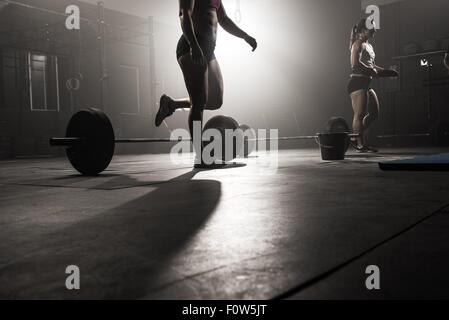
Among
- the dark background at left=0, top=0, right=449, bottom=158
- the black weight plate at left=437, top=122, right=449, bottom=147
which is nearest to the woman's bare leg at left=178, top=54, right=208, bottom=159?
the dark background at left=0, top=0, right=449, bottom=158

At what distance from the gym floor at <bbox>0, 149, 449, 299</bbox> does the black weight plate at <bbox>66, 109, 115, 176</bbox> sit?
1038 mm

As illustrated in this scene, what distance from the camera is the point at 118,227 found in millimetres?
1132

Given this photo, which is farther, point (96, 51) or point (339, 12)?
point (96, 51)

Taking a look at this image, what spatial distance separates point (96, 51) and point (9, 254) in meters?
10.4

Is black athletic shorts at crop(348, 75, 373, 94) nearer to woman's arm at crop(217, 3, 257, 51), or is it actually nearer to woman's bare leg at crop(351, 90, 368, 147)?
woman's bare leg at crop(351, 90, 368, 147)

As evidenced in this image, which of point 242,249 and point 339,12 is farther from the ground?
point 339,12

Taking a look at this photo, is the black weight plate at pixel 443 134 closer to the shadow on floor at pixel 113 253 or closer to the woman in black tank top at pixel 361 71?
the woman in black tank top at pixel 361 71

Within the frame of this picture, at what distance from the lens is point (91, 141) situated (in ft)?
9.10

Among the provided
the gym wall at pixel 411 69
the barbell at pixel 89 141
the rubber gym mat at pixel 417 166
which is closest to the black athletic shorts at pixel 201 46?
the barbell at pixel 89 141

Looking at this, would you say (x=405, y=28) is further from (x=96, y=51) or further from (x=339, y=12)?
(x=96, y=51)

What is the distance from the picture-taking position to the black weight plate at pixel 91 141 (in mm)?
2736

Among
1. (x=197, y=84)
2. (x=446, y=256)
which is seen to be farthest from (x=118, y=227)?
(x=197, y=84)

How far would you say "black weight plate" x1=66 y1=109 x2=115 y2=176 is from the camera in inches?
108

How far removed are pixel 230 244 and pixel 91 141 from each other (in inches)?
81.3
